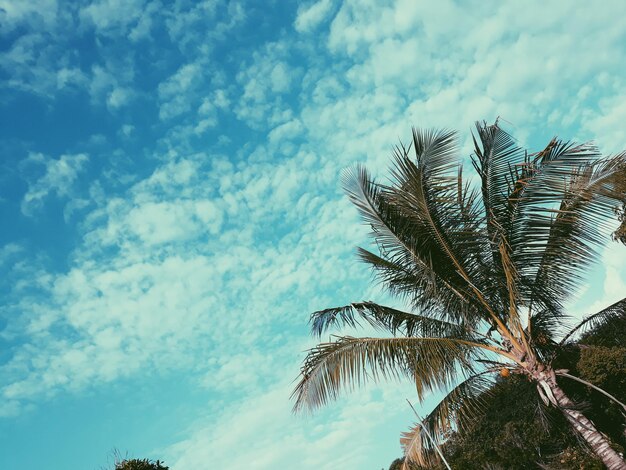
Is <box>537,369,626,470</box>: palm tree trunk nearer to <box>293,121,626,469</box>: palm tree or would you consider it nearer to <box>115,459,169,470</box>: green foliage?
<box>293,121,626,469</box>: palm tree

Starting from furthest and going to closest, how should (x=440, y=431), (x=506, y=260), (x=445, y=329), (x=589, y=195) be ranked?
(x=445, y=329), (x=440, y=431), (x=506, y=260), (x=589, y=195)

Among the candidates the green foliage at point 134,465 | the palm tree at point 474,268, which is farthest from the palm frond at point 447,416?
the green foliage at point 134,465

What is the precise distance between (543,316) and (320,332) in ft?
15.6

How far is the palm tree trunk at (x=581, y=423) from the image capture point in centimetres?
934

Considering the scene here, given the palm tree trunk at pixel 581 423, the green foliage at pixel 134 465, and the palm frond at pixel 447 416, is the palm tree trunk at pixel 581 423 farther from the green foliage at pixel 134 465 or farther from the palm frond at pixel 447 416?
the green foliage at pixel 134 465

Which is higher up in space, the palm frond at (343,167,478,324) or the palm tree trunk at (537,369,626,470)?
the palm frond at (343,167,478,324)

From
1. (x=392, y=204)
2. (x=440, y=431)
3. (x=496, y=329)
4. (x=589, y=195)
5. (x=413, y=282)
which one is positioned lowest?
(x=440, y=431)

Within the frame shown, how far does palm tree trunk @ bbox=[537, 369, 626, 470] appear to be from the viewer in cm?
934

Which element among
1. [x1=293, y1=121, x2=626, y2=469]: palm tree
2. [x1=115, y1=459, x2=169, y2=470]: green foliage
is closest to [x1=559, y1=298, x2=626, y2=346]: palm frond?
[x1=293, y1=121, x2=626, y2=469]: palm tree

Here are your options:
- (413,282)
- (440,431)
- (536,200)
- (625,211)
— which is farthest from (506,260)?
(625,211)

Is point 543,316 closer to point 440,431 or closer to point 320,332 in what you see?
point 440,431

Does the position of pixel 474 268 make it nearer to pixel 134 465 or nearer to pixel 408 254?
pixel 408 254

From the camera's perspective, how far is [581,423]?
964 centimetres

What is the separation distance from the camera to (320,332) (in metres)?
11.1
